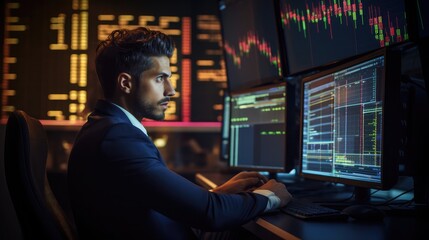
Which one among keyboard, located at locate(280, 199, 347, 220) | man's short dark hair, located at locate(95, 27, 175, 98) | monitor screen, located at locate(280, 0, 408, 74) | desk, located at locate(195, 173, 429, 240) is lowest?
desk, located at locate(195, 173, 429, 240)

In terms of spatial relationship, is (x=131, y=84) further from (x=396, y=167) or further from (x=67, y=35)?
(x=67, y=35)

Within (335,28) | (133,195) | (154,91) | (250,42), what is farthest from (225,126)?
(133,195)

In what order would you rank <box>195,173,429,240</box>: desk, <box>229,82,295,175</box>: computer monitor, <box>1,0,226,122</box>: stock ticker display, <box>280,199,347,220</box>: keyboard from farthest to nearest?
<box>1,0,226,122</box>: stock ticker display, <box>229,82,295,175</box>: computer monitor, <box>280,199,347,220</box>: keyboard, <box>195,173,429,240</box>: desk

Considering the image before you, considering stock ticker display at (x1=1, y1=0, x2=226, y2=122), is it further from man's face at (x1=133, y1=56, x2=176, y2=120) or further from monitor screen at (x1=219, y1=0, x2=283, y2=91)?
man's face at (x1=133, y1=56, x2=176, y2=120)

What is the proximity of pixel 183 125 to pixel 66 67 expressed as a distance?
3.21ft

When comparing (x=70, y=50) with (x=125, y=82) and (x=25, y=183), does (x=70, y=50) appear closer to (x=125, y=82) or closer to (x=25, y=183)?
(x=125, y=82)

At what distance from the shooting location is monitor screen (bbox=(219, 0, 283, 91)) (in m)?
2.29

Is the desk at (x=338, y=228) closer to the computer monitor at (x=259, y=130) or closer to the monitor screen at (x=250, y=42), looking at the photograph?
the computer monitor at (x=259, y=130)

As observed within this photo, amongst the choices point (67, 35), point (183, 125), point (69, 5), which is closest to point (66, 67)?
point (67, 35)

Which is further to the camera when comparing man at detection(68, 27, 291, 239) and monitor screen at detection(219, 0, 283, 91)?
monitor screen at detection(219, 0, 283, 91)

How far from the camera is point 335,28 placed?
1.78 meters

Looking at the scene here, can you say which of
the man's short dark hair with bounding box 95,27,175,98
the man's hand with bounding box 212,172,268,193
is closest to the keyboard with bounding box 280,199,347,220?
the man's hand with bounding box 212,172,268,193

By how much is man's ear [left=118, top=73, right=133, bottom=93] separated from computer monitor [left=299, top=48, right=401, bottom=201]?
2.29 ft

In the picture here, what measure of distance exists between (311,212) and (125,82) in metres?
0.62
